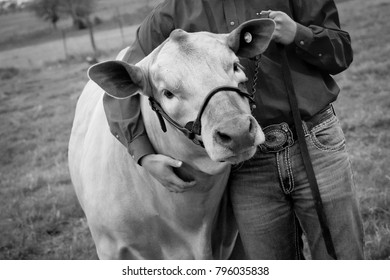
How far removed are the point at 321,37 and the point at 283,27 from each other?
0.18 meters

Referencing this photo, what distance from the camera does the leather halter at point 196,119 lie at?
5.93 ft

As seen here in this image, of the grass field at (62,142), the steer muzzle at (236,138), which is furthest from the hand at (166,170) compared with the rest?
the grass field at (62,142)

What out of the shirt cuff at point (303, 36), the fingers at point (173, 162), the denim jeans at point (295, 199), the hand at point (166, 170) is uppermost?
the shirt cuff at point (303, 36)

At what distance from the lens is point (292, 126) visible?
7.51 feet

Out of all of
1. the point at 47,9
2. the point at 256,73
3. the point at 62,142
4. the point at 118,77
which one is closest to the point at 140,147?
the point at 118,77

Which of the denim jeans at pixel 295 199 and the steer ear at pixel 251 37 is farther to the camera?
the denim jeans at pixel 295 199

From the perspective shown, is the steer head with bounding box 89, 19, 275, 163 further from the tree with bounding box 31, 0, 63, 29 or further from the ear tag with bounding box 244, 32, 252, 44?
the tree with bounding box 31, 0, 63, 29

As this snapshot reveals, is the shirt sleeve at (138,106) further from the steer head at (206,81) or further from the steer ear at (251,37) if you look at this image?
the steer ear at (251,37)

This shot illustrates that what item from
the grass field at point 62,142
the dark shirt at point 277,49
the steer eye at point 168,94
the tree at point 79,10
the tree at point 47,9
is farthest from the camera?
the tree at point 79,10

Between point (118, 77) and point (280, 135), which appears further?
point (280, 135)

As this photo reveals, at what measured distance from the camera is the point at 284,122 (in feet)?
7.41

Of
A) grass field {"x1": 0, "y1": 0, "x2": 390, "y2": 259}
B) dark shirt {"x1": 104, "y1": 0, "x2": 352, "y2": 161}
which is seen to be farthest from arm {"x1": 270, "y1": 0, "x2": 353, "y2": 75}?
grass field {"x1": 0, "y1": 0, "x2": 390, "y2": 259}

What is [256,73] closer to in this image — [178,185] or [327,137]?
[327,137]
